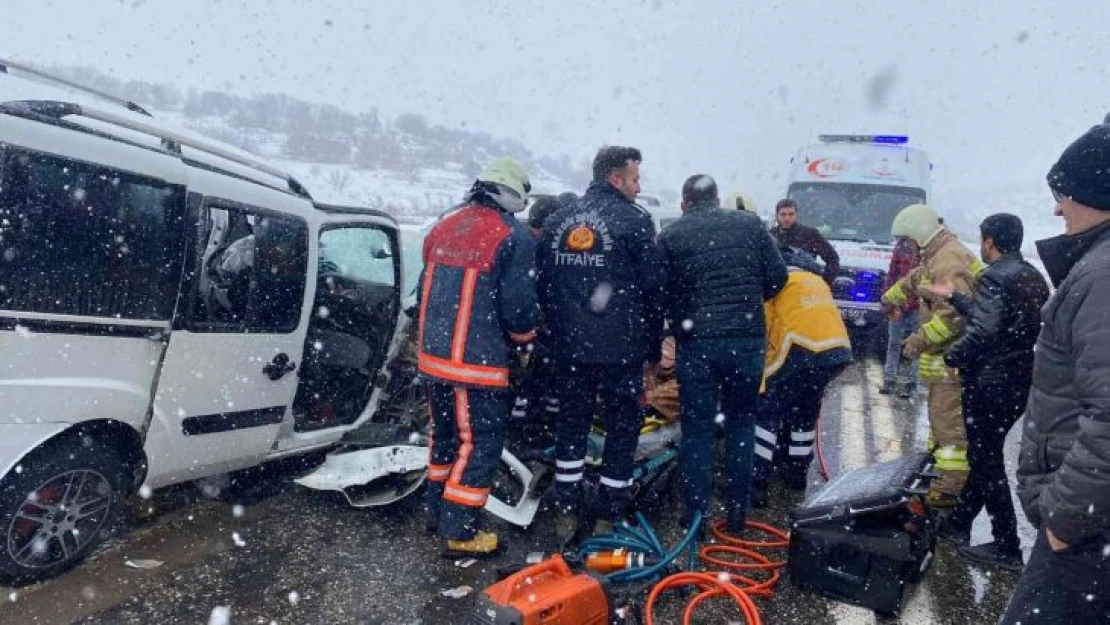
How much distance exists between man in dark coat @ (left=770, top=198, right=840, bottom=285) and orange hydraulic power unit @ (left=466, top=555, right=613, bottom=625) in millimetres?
4653

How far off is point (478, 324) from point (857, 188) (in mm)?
7557

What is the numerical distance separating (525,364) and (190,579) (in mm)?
2207

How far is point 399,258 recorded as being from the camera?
15.6 ft

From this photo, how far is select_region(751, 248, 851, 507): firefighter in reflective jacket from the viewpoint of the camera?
4270 mm

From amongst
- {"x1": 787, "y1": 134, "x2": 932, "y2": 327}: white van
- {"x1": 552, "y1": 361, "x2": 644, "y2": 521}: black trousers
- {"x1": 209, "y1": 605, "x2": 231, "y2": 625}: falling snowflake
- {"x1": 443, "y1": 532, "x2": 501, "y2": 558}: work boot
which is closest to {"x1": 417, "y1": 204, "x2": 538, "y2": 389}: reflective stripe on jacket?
{"x1": 552, "y1": 361, "x2": 644, "y2": 521}: black trousers

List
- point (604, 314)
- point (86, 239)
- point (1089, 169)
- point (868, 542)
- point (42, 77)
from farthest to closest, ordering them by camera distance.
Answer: point (604, 314) → point (42, 77) → point (868, 542) → point (86, 239) → point (1089, 169)

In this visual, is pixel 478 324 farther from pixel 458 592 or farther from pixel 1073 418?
pixel 1073 418

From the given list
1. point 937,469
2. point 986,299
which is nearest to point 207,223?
point 986,299

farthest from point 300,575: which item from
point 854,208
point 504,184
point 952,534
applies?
point 854,208

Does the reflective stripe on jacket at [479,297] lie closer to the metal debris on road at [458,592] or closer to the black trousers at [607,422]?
the black trousers at [607,422]

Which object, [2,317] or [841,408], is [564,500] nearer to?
[2,317]

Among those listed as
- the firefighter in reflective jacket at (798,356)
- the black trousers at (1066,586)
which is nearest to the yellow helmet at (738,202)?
the firefighter in reflective jacket at (798,356)

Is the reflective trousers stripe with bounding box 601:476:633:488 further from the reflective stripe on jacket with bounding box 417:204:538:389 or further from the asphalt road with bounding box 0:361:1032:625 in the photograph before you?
the reflective stripe on jacket with bounding box 417:204:538:389

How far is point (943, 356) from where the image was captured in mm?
4215
